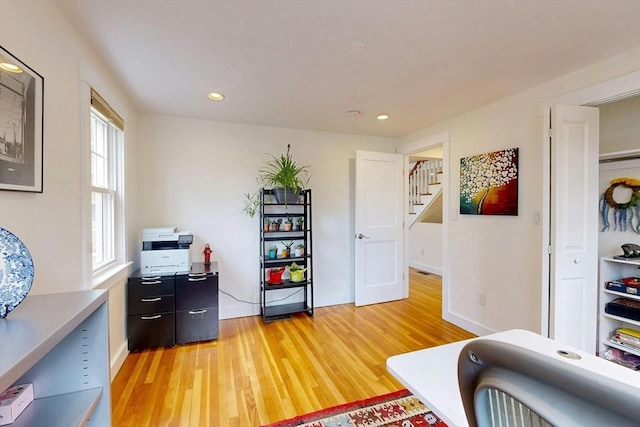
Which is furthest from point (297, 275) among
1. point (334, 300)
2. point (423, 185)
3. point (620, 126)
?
point (423, 185)

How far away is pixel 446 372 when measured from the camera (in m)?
0.89

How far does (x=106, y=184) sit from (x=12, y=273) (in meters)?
1.82

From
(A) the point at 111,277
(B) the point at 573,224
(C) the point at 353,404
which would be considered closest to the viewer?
(C) the point at 353,404

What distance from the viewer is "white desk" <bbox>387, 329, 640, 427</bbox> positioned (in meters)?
0.75

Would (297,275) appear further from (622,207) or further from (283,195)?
(622,207)

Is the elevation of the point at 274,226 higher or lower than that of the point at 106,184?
lower

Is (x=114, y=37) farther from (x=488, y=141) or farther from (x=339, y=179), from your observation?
(x=488, y=141)

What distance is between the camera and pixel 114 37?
1.68 metres

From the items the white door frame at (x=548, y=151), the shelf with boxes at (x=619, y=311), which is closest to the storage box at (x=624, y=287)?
the shelf with boxes at (x=619, y=311)

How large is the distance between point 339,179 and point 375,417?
2692 mm

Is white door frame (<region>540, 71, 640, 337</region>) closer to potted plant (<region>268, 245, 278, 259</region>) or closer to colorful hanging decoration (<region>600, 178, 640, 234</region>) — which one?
colorful hanging decoration (<region>600, 178, 640, 234</region>)

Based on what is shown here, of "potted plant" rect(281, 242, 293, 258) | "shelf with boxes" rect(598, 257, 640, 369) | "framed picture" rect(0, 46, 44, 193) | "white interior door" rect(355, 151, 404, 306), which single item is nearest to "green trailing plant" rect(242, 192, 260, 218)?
"potted plant" rect(281, 242, 293, 258)

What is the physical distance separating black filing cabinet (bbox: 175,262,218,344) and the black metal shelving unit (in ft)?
1.95

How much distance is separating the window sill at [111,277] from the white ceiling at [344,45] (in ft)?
4.91
